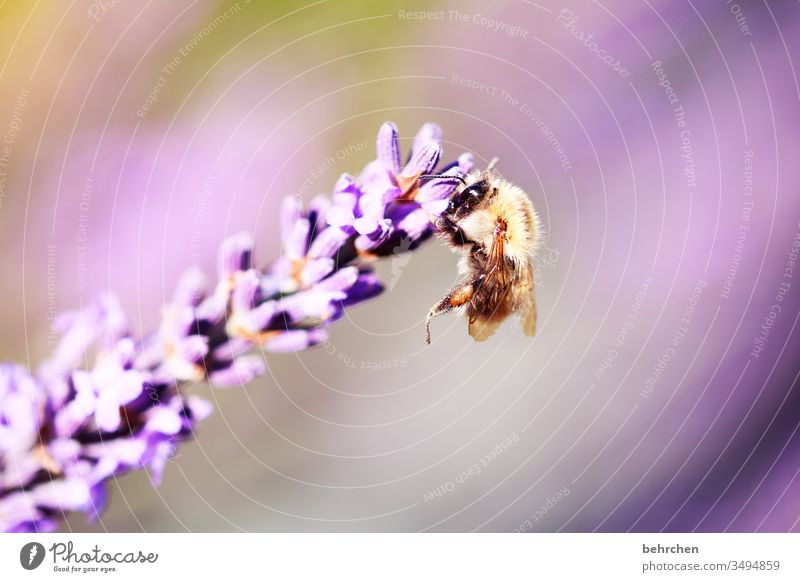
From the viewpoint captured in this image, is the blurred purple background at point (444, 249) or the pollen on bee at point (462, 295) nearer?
the pollen on bee at point (462, 295)

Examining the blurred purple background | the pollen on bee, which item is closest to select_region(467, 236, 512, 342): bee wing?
the pollen on bee

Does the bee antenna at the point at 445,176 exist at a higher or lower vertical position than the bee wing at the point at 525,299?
higher

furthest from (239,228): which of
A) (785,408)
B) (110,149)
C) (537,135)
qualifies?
(785,408)

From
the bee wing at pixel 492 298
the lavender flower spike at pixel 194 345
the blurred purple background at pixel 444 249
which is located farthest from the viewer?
the blurred purple background at pixel 444 249

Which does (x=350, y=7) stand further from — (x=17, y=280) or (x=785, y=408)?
(x=785, y=408)

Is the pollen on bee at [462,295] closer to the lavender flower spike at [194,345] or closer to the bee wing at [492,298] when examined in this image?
the bee wing at [492,298]

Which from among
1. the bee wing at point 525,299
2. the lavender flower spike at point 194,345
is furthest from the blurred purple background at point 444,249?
the lavender flower spike at point 194,345

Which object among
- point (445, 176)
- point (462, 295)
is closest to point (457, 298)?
point (462, 295)
